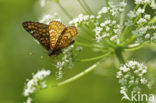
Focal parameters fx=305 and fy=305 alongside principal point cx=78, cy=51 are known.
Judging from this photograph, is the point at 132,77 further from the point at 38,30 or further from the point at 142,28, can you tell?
the point at 38,30

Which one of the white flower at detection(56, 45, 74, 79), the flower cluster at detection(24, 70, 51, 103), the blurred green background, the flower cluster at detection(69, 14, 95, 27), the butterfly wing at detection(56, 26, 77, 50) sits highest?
the blurred green background

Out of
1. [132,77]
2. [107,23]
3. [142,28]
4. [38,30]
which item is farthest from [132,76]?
[38,30]

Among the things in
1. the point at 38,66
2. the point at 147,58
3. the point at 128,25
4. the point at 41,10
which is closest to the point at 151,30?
the point at 128,25

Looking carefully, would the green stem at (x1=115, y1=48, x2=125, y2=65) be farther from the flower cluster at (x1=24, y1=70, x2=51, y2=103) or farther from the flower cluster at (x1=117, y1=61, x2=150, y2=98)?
the flower cluster at (x1=24, y1=70, x2=51, y2=103)

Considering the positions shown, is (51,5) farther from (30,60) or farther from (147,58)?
(147,58)

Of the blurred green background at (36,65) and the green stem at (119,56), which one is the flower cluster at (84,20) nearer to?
the green stem at (119,56)

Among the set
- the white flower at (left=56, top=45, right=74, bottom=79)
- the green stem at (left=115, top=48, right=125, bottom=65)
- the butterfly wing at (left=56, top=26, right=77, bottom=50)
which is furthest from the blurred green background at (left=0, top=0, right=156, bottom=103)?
the butterfly wing at (left=56, top=26, right=77, bottom=50)

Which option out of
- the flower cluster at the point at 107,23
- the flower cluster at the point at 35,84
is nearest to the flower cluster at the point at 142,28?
the flower cluster at the point at 107,23
